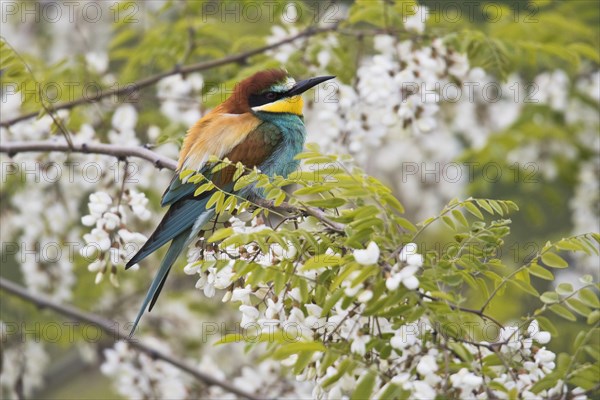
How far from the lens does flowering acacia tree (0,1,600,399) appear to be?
1.52 m

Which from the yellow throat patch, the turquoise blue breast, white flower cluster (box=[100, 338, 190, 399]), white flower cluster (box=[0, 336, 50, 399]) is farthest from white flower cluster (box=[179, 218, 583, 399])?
white flower cluster (box=[0, 336, 50, 399])

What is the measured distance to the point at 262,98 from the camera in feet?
9.30

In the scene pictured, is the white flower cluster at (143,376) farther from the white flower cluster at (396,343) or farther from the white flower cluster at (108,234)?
the white flower cluster at (396,343)

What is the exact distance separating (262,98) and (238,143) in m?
0.23

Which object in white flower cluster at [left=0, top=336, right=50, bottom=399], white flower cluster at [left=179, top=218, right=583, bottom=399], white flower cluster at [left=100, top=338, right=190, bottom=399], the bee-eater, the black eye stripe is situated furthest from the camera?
white flower cluster at [left=0, top=336, right=50, bottom=399]

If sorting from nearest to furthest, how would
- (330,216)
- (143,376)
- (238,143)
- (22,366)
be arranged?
(330,216)
(238,143)
(143,376)
(22,366)

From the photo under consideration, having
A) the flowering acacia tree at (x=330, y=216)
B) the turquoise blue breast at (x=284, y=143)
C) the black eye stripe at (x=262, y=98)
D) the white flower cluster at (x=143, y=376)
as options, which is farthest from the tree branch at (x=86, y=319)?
the black eye stripe at (x=262, y=98)

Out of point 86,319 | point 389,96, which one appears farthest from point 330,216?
point 86,319

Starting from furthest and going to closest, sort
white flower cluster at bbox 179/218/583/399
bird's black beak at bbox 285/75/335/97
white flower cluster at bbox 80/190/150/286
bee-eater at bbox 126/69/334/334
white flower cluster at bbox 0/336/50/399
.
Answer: white flower cluster at bbox 0/336/50/399 → bird's black beak at bbox 285/75/335/97 → bee-eater at bbox 126/69/334/334 → white flower cluster at bbox 80/190/150/286 → white flower cluster at bbox 179/218/583/399

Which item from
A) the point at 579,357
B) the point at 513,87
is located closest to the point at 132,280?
the point at 513,87

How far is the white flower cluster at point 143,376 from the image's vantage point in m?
3.18

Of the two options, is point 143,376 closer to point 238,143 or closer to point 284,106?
point 238,143

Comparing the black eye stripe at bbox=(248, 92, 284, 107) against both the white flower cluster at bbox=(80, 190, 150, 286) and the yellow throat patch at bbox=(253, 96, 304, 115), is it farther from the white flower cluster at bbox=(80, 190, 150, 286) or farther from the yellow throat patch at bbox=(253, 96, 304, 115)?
the white flower cluster at bbox=(80, 190, 150, 286)

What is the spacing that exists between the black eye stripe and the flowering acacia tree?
0.54 ft
